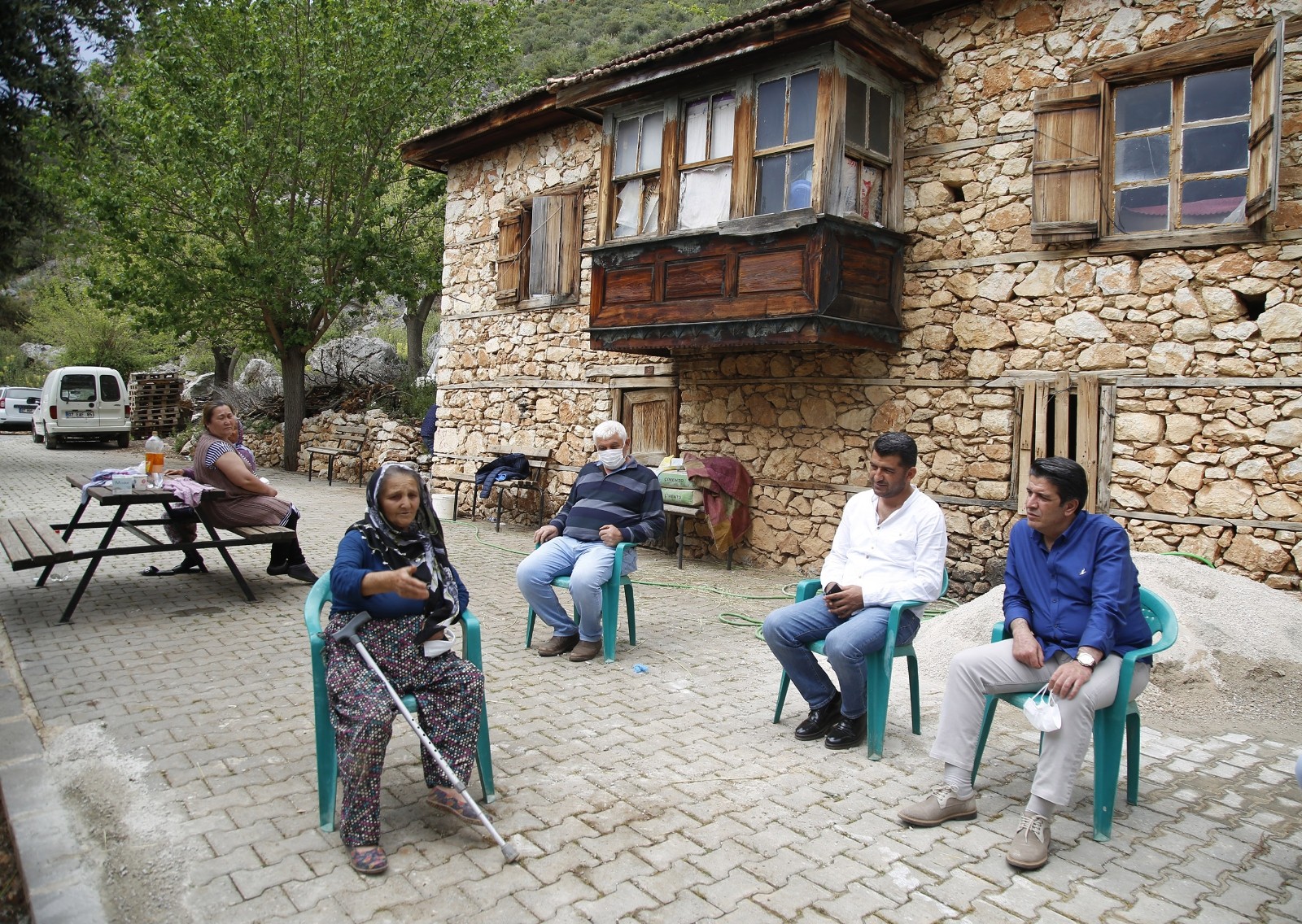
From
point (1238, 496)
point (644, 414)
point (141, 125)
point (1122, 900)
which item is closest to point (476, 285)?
point (644, 414)

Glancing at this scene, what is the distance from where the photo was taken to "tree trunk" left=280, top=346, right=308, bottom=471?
57.6 feet

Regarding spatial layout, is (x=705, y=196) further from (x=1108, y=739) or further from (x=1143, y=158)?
(x=1108, y=739)

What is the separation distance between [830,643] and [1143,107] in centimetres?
567

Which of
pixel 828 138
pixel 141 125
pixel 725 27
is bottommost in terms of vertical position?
pixel 828 138

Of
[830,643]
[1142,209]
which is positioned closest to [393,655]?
[830,643]

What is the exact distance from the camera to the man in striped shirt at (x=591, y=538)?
5383 millimetres

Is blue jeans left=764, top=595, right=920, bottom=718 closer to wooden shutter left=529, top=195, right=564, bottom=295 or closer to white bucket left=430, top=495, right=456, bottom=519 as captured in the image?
wooden shutter left=529, top=195, right=564, bottom=295

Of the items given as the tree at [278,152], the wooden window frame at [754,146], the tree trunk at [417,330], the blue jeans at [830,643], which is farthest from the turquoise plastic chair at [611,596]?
the tree trunk at [417,330]

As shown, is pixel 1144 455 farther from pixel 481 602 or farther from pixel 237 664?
pixel 237 664

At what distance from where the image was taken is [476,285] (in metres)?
12.7

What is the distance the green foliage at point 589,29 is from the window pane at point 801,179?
30.7 meters

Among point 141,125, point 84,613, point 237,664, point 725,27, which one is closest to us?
point 237,664

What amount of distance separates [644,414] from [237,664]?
598 centimetres

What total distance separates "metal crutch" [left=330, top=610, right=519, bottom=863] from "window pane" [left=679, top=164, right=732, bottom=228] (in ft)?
19.6
